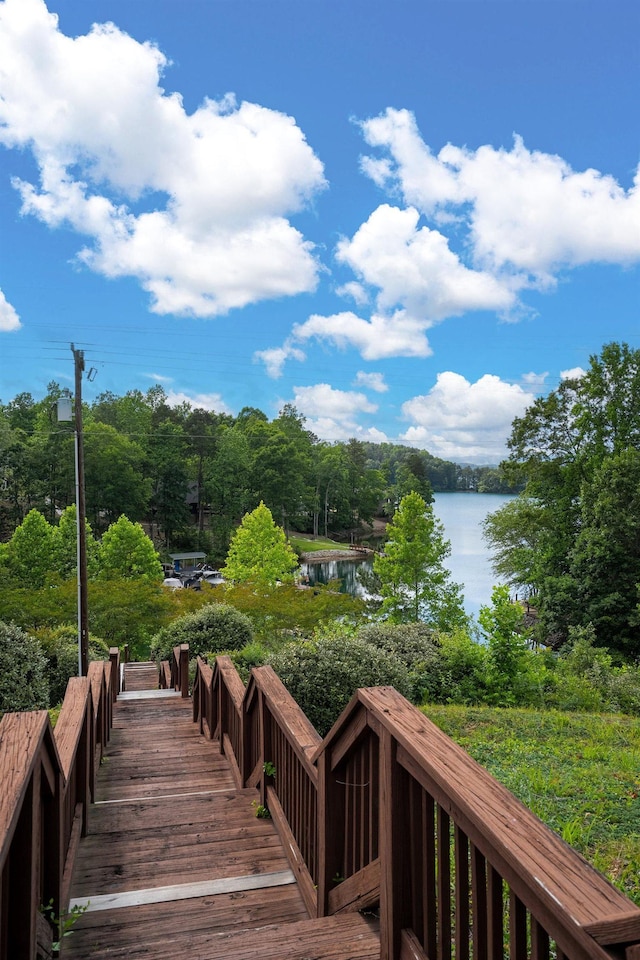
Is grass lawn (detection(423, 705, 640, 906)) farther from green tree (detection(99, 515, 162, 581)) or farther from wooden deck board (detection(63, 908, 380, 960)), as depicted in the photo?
green tree (detection(99, 515, 162, 581))

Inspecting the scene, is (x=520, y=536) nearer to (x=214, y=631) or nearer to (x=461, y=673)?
(x=214, y=631)

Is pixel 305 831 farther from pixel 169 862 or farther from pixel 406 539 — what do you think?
pixel 406 539

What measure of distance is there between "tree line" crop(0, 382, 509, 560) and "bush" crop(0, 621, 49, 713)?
34639mm

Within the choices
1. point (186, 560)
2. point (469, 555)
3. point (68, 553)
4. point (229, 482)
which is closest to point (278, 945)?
point (68, 553)

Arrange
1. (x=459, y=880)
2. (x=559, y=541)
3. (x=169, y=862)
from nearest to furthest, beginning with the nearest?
(x=459, y=880) < (x=169, y=862) < (x=559, y=541)

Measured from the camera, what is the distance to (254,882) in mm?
2881

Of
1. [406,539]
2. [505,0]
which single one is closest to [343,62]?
[505,0]

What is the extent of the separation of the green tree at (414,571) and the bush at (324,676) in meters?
16.7

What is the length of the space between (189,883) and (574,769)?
12.4 feet

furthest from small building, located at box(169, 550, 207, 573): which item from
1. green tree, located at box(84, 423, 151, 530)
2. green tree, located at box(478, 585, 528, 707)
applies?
green tree, located at box(478, 585, 528, 707)

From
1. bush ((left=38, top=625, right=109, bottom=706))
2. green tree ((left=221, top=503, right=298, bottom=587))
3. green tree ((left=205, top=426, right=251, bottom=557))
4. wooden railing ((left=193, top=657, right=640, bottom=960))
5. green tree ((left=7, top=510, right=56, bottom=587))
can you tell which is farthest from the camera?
green tree ((left=205, top=426, right=251, bottom=557))

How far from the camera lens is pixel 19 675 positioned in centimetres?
966

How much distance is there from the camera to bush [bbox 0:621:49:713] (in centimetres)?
934

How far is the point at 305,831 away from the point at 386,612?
74.3 feet
